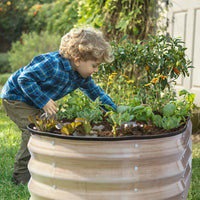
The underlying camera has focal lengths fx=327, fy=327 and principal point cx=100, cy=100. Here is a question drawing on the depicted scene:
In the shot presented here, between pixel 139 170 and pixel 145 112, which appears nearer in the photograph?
pixel 139 170

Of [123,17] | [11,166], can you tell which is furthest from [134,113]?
[123,17]

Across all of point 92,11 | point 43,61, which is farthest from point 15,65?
point 43,61

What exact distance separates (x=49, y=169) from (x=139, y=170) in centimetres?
40

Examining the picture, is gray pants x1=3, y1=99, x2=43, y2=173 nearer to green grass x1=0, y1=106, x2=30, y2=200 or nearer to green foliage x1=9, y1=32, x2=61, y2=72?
green grass x1=0, y1=106, x2=30, y2=200

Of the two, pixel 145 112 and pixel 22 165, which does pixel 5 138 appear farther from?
pixel 145 112

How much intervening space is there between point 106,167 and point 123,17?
4.13 metres

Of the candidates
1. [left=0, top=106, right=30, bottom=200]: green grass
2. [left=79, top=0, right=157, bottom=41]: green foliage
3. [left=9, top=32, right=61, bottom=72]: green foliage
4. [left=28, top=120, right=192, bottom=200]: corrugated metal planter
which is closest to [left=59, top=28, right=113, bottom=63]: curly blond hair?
[left=28, top=120, right=192, bottom=200]: corrugated metal planter

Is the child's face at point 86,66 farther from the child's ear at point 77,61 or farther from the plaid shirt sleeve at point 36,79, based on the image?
the plaid shirt sleeve at point 36,79

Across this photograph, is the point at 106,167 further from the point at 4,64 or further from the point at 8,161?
the point at 4,64

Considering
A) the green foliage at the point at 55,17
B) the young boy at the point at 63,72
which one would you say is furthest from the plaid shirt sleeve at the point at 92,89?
the green foliage at the point at 55,17

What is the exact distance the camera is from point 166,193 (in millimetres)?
1494

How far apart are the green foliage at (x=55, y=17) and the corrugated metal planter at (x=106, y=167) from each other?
8.73 metres

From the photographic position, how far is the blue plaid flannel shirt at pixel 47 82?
6.61ft

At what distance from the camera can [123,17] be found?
17.0 ft
